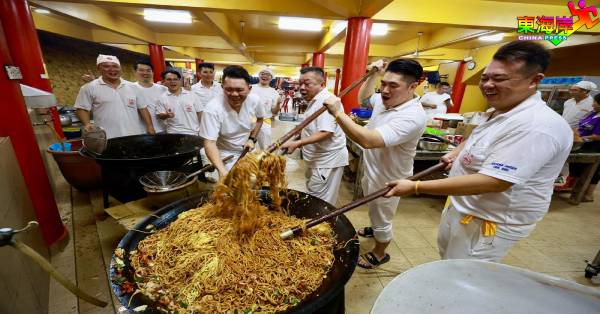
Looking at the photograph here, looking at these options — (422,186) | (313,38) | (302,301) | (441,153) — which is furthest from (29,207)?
(313,38)

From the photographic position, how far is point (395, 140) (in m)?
2.13

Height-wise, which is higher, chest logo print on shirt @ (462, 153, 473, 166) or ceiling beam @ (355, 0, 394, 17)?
ceiling beam @ (355, 0, 394, 17)

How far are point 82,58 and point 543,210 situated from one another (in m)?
16.8

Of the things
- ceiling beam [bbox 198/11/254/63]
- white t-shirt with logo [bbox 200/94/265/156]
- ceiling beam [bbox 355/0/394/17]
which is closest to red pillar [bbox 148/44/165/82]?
ceiling beam [bbox 198/11/254/63]

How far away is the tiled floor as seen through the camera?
108 inches

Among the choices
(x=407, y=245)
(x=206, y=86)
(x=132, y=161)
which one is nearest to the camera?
(x=132, y=161)

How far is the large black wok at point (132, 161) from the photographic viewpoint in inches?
107

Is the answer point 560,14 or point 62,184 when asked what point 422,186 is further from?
point 560,14

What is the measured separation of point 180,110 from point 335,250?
4.30 meters

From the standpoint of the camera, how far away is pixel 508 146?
1.52 meters

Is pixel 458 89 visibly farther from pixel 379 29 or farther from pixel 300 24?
pixel 300 24

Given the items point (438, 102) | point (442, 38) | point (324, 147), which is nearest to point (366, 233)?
point (324, 147)

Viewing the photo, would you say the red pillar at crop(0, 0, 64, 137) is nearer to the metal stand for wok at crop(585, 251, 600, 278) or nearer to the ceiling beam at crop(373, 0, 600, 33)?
the ceiling beam at crop(373, 0, 600, 33)

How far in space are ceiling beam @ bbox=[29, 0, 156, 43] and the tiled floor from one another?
5.33 m
